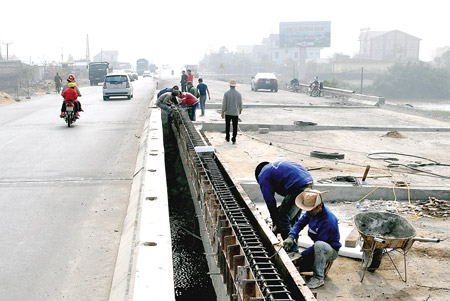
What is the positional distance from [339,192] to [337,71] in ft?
299

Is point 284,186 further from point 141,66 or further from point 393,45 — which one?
point 393,45

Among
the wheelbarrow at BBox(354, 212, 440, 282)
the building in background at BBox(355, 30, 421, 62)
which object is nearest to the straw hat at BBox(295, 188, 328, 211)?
the wheelbarrow at BBox(354, 212, 440, 282)

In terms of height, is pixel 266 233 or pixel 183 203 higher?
pixel 266 233

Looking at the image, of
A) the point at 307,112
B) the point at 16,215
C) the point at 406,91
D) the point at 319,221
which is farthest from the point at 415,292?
the point at 406,91

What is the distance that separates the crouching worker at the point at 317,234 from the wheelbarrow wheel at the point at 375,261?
1.67 ft

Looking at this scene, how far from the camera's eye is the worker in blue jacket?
6.57 meters

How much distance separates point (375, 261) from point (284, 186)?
1.49m

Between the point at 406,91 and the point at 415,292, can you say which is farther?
the point at 406,91

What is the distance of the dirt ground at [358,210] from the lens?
612 cm

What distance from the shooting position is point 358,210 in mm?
9367

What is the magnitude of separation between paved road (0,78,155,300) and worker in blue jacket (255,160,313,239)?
2094 millimetres

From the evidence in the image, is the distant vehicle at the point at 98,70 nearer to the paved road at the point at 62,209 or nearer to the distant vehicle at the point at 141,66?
the paved road at the point at 62,209

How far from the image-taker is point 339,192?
10.0m

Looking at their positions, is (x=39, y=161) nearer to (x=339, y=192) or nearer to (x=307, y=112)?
(x=339, y=192)
